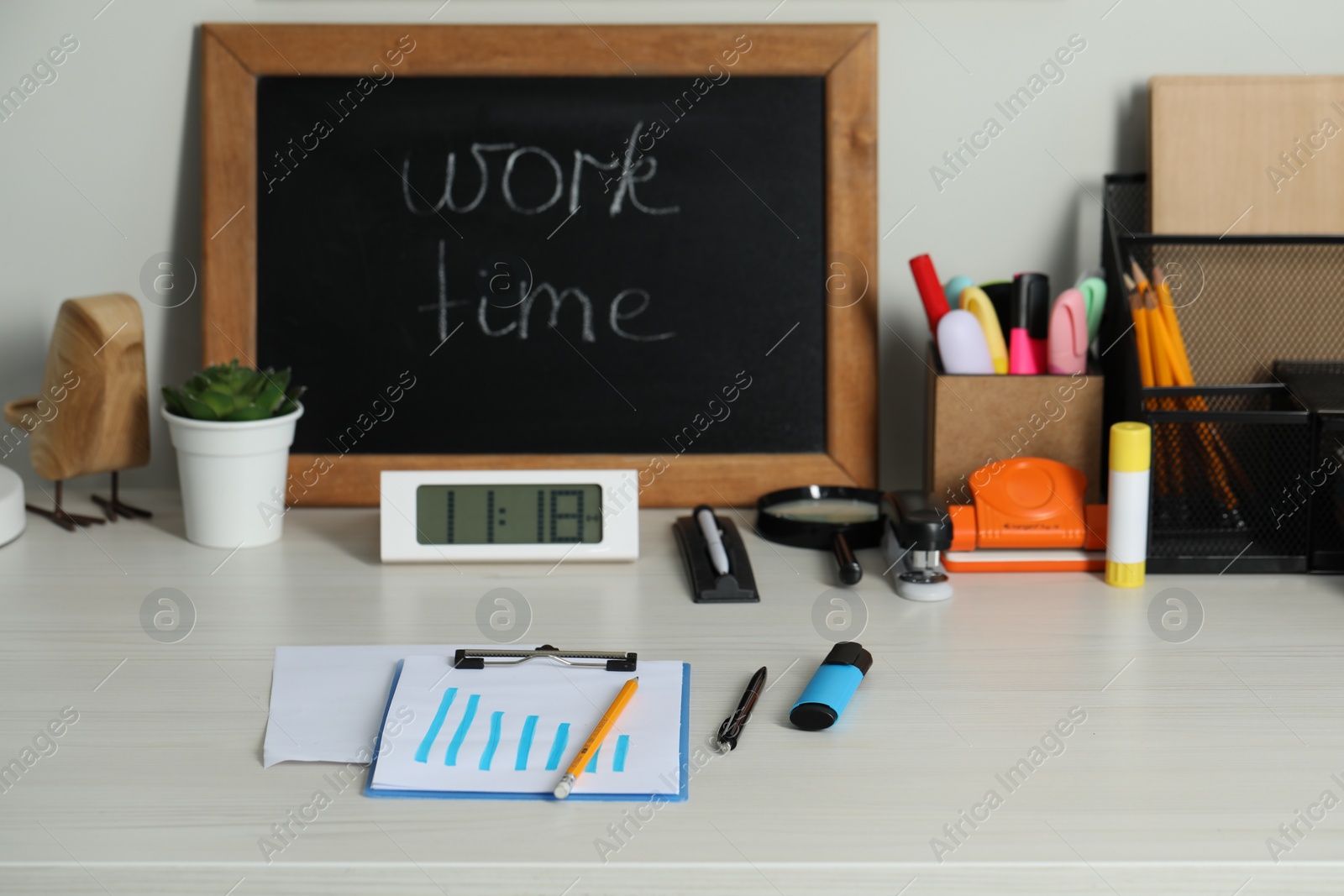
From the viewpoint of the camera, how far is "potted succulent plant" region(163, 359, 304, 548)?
1.03 m

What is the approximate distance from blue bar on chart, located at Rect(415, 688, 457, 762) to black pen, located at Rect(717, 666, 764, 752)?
174 millimetres

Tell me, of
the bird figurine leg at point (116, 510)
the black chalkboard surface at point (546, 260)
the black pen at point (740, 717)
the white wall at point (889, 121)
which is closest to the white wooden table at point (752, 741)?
the black pen at point (740, 717)

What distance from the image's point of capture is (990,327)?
3.59 ft

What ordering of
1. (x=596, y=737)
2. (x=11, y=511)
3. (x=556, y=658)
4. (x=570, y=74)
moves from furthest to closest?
1. (x=570, y=74)
2. (x=11, y=511)
3. (x=556, y=658)
4. (x=596, y=737)

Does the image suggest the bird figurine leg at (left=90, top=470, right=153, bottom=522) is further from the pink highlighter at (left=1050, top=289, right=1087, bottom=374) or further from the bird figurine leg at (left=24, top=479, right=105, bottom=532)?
the pink highlighter at (left=1050, top=289, right=1087, bottom=374)

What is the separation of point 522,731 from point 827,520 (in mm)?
480

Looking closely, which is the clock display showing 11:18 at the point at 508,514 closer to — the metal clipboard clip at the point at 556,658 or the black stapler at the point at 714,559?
the black stapler at the point at 714,559

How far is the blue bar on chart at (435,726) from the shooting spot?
682 millimetres

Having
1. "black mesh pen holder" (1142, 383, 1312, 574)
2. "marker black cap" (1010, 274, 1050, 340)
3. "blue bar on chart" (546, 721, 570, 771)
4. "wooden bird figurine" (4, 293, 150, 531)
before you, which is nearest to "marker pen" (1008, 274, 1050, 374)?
"marker black cap" (1010, 274, 1050, 340)

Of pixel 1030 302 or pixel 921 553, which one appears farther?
pixel 1030 302

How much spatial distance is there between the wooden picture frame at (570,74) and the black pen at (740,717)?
0.44m

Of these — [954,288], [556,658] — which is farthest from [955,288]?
[556,658]

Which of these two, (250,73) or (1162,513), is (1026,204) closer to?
(1162,513)

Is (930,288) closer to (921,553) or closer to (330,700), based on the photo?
(921,553)
